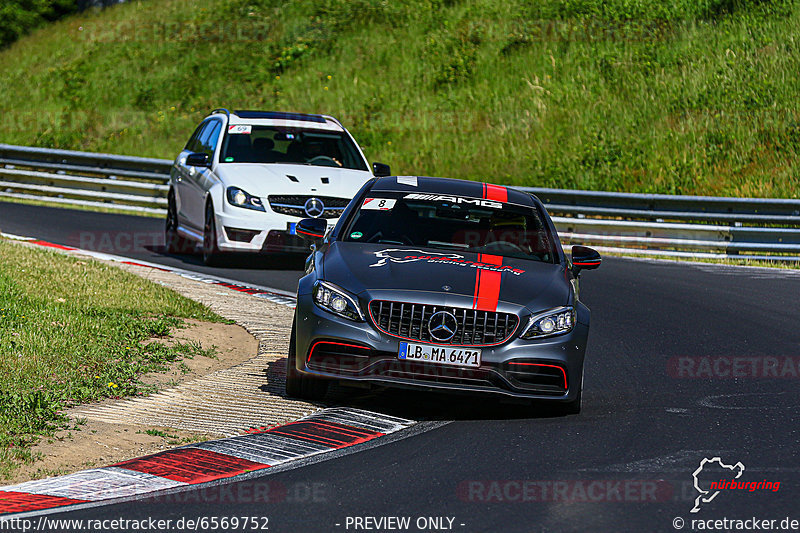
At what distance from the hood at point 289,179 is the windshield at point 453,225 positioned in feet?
17.8

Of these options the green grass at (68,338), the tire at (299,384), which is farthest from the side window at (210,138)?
the tire at (299,384)

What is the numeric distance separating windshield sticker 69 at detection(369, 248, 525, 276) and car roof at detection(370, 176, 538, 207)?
1.09 metres

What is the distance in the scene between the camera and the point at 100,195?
24438 mm

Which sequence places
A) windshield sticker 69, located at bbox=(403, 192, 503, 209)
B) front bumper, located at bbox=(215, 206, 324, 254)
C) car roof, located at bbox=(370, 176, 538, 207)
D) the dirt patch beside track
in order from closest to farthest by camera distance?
the dirt patch beside track, windshield sticker 69, located at bbox=(403, 192, 503, 209), car roof, located at bbox=(370, 176, 538, 207), front bumper, located at bbox=(215, 206, 324, 254)

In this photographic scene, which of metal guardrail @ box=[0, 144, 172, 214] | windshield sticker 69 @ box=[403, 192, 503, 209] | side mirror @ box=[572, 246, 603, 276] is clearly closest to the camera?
side mirror @ box=[572, 246, 603, 276]

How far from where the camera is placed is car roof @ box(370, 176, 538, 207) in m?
9.48

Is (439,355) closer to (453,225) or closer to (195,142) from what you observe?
(453,225)

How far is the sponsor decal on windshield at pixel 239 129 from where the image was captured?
15.8 meters

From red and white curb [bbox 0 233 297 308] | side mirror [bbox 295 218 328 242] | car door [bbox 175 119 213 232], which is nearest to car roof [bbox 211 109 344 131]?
car door [bbox 175 119 213 232]

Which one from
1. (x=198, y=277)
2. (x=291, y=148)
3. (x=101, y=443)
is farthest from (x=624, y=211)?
(x=101, y=443)

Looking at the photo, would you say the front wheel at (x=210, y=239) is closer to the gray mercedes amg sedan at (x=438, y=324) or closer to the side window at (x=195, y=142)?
the side window at (x=195, y=142)

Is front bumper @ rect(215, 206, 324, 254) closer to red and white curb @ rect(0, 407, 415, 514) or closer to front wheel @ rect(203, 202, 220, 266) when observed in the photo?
front wheel @ rect(203, 202, 220, 266)

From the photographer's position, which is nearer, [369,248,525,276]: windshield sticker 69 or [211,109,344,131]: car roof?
[369,248,525,276]: windshield sticker 69

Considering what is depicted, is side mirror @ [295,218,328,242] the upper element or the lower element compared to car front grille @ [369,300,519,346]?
upper
